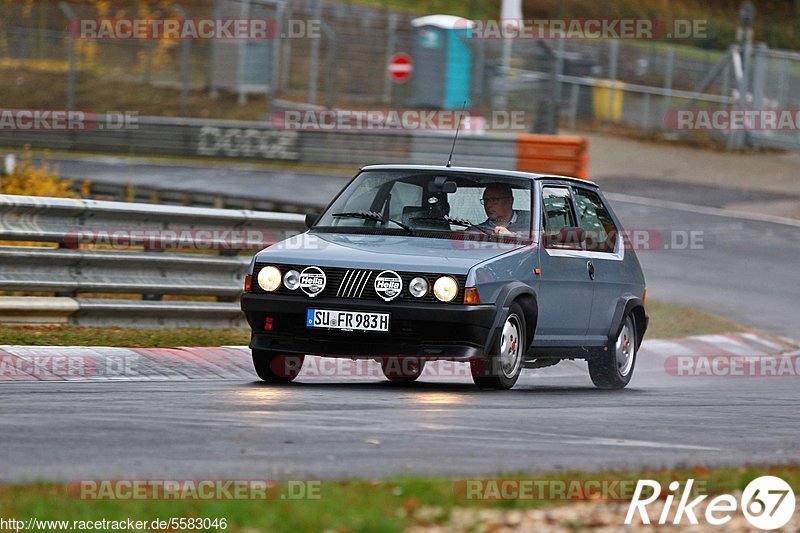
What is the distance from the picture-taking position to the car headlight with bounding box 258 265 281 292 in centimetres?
965

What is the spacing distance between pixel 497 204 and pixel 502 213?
0.08m

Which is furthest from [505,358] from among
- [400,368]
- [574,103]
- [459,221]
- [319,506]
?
[574,103]

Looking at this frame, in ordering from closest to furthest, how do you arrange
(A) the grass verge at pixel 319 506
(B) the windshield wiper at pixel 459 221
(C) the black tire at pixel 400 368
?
(A) the grass verge at pixel 319 506, (B) the windshield wiper at pixel 459 221, (C) the black tire at pixel 400 368

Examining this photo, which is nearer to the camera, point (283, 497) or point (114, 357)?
point (283, 497)

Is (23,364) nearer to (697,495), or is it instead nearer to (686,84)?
(697,495)

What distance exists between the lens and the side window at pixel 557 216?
10.7 meters

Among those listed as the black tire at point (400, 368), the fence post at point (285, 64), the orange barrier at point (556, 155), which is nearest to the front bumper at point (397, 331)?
the black tire at point (400, 368)

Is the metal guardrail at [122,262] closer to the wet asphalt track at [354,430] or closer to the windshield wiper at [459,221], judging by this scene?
the wet asphalt track at [354,430]

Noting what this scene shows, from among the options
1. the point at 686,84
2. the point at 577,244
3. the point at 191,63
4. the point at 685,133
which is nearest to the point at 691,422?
the point at 577,244

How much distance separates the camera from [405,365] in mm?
11023

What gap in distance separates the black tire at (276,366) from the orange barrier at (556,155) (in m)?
15.7

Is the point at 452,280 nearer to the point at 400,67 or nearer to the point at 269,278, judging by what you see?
the point at 269,278

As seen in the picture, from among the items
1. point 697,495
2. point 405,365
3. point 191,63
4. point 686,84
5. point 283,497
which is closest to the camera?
point 283,497

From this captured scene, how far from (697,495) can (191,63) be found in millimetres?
40840
